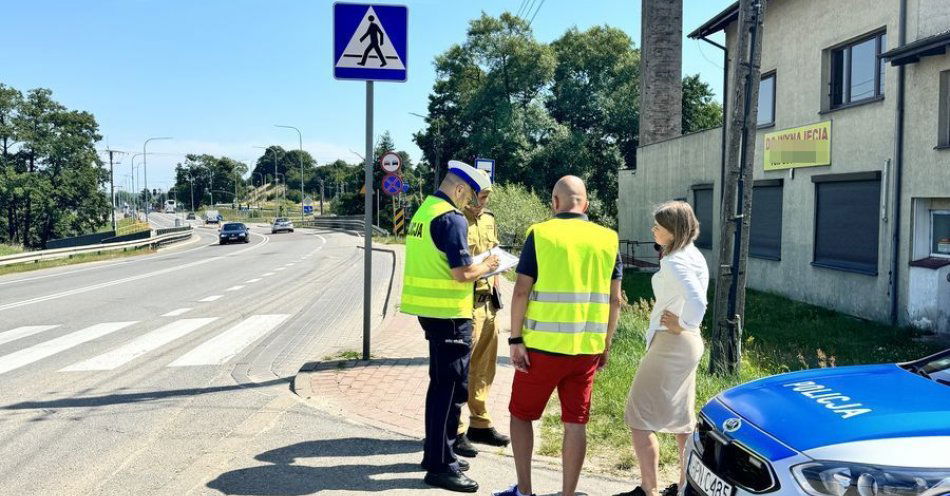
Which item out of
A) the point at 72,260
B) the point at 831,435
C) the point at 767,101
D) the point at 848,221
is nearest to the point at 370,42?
the point at 831,435

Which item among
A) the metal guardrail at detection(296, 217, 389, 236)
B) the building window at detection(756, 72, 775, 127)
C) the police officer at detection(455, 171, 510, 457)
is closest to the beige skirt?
the police officer at detection(455, 171, 510, 457)

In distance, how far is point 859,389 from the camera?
3.26 meters

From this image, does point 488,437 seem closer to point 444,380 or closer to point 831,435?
point 444,380

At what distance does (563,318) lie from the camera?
3643 mm

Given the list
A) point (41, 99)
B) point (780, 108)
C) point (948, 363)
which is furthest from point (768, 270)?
point (41, 99)

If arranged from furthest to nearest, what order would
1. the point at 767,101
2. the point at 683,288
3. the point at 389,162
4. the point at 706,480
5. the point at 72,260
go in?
the point at 72,260 < the point at 389,162 < the point at 767,101 < the point at 683,288 < the point at 706,480

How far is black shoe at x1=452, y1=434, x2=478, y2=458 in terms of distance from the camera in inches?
186

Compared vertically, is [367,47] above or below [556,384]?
above

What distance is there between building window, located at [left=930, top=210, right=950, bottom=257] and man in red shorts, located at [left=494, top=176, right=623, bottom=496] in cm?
1057

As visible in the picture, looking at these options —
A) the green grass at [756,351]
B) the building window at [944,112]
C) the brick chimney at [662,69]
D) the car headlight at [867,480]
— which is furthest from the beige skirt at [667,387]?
the brick chimney at [662,69]

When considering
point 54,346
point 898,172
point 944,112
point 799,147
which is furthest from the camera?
point 799,147

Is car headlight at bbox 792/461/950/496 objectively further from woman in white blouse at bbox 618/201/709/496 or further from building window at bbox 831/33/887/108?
building window at bbox 831/33/887/108

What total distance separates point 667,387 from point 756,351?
20.7 ft

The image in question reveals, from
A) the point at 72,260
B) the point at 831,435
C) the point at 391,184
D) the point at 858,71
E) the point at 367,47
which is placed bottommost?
the point at 72,260
